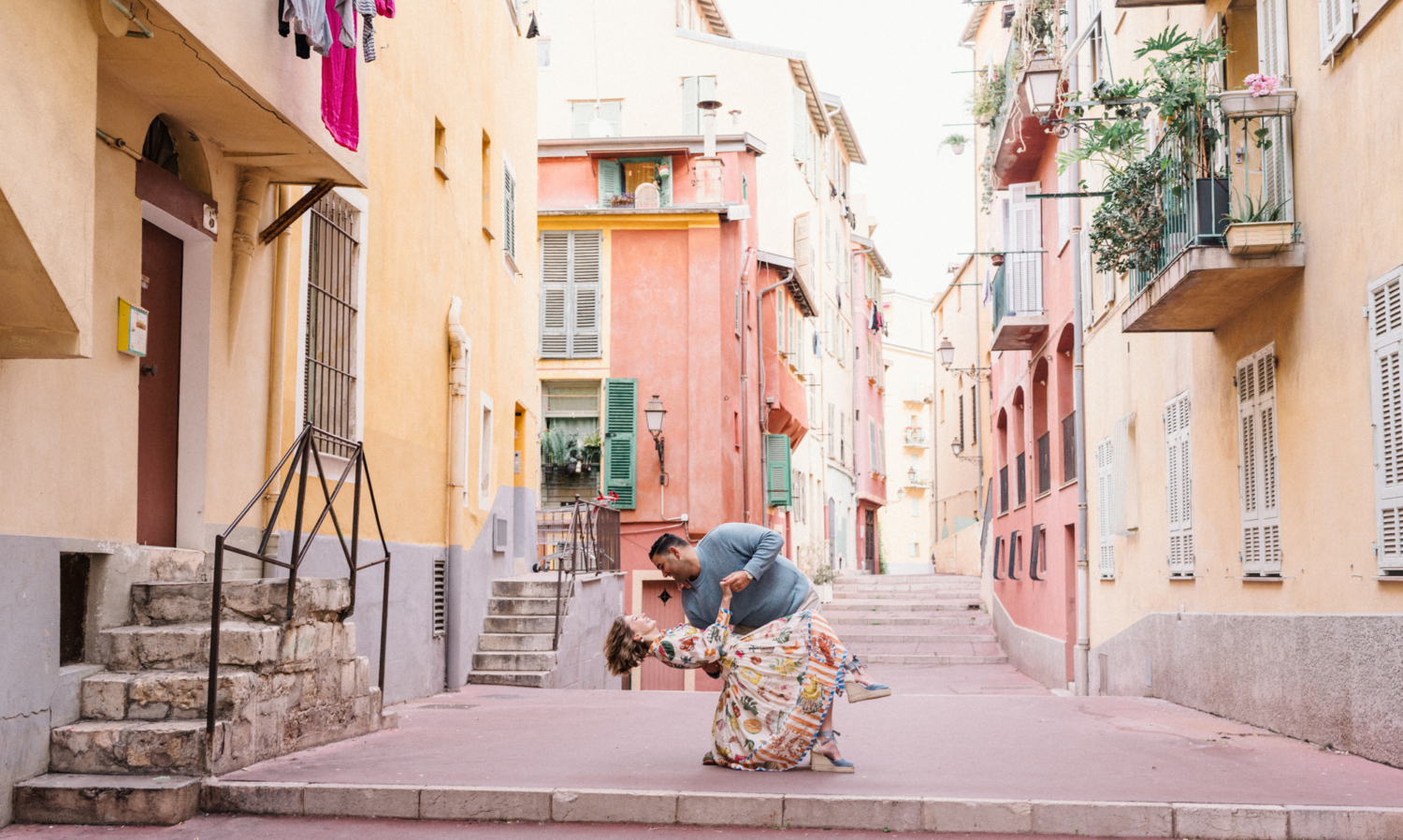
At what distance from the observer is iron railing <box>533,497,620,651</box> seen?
55.2 ft

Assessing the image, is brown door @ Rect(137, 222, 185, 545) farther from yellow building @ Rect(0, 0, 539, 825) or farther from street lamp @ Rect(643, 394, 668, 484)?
street lamp @ Rect(643, 394, 668, 484)

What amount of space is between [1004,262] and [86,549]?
17.2 m

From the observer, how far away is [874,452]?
5262cm

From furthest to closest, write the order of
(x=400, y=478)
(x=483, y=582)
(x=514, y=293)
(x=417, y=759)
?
(x=514, y=293) → (x=483, y=582) → (x=400, y=478) → (x=417, y=759)

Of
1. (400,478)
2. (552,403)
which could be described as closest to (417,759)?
(400,478)

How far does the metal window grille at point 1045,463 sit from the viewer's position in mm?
22094

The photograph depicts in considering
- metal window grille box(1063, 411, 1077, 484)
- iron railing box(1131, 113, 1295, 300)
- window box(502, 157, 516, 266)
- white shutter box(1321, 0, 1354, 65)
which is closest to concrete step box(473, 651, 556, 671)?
window box(502, 157, 516, 266)

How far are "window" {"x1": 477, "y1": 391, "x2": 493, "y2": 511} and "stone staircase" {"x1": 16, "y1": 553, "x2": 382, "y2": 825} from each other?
23.5ft

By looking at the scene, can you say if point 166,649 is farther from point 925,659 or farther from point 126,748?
point 925,659

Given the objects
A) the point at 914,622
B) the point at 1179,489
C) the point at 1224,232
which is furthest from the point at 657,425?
the point at 1224,232

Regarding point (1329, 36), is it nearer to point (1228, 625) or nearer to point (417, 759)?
point (1228, 625)

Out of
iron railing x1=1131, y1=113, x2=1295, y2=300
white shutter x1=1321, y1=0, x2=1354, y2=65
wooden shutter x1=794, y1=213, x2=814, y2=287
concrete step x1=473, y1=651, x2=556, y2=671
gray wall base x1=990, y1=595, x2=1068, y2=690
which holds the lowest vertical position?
gray wall base x1=990, y1=595, x2=1068, y2=690

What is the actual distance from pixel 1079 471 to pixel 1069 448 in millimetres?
1897

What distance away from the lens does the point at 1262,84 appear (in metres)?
10.3
